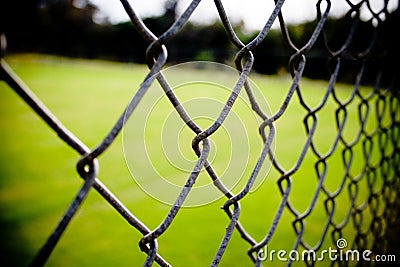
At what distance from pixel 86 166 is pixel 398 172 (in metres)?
1.47

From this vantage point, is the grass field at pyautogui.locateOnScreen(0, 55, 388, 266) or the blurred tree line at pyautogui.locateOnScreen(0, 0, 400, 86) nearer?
the grass field at pyautogui.locateOnScreen(0, 55, 388, 266)

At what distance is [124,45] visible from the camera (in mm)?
29266

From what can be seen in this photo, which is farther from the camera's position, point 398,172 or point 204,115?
point 398,172

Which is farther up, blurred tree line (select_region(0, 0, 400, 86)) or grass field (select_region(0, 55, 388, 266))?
blurred tree line (select_region(0, 0, 400, 86))

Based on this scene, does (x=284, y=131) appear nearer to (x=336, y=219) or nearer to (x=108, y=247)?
(x=336, y=219)

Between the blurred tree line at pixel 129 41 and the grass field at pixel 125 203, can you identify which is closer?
the grass field at pixel 125 203

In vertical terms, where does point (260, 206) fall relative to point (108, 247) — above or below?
above

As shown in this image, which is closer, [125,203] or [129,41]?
[125,203]

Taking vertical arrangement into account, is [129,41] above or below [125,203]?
above

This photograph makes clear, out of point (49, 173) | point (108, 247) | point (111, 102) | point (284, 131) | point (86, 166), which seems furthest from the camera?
point (111, 102)

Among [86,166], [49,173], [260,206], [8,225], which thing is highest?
[49,173]

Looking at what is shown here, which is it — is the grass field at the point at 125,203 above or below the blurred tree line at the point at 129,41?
below

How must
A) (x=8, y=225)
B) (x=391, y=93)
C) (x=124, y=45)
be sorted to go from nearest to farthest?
(x=391, y=93)
(x=8, y=225)
(x=124, y=45)

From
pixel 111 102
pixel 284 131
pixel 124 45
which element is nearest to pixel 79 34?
pixel 124 45
